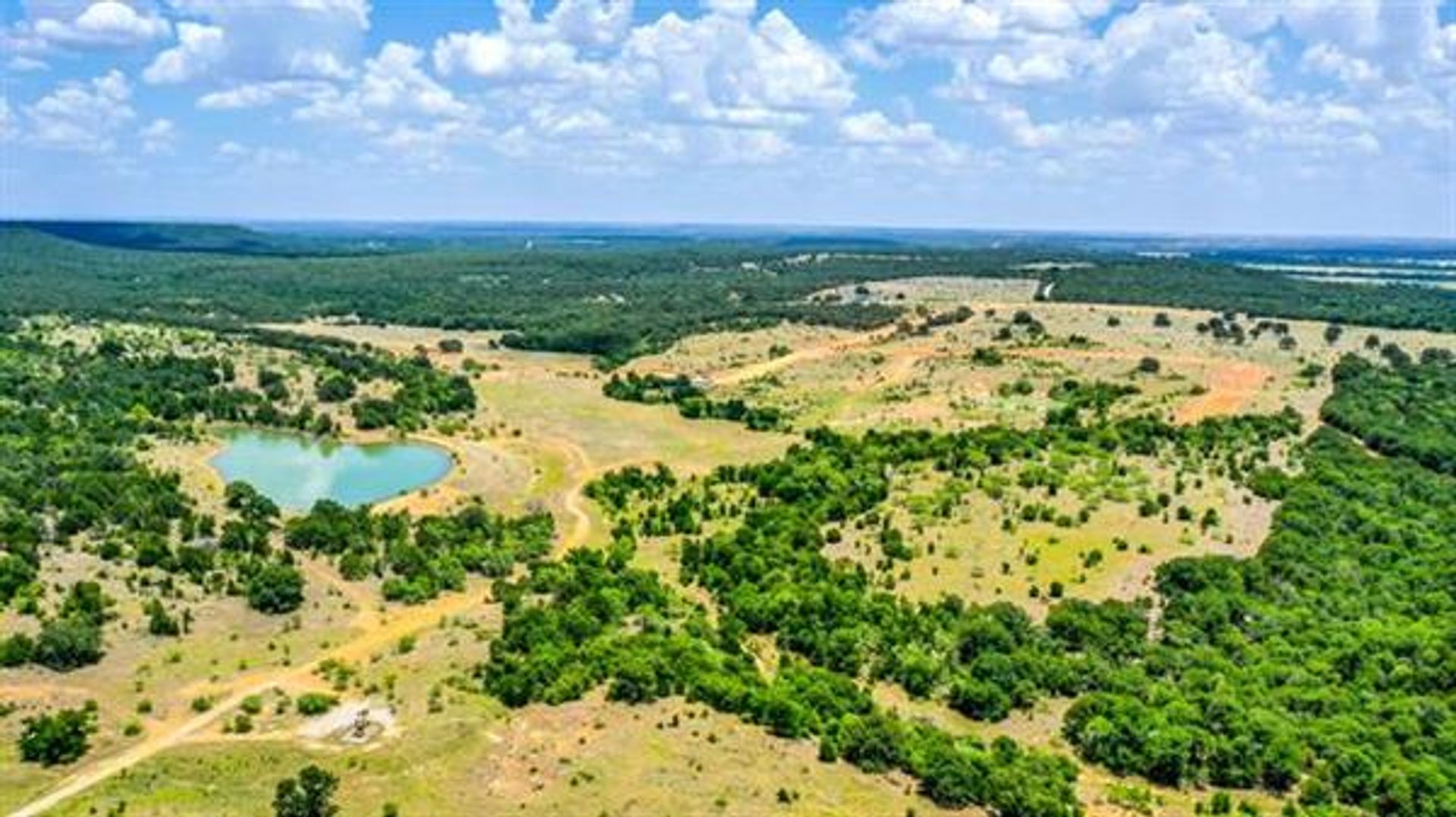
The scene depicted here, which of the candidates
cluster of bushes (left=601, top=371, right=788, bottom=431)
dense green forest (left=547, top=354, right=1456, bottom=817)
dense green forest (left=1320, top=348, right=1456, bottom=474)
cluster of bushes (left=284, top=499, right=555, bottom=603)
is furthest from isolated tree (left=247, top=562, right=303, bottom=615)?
dense green forest (left=1320, top=348, right=1456, bottom=474)

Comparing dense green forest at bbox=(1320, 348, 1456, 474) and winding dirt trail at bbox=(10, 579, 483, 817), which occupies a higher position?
dense green forest at bbox=(1320, 348, 1456, 474)

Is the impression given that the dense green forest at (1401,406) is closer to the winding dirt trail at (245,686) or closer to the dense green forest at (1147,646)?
the dense green forest at (1147,646)

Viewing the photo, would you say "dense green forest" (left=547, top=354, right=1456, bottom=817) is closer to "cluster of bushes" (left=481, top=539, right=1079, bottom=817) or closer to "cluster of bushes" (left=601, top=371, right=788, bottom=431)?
"cluster of bushes" (left=481, top=539, right=1079, bottom=817)

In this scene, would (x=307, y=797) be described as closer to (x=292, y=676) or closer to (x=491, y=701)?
(x=491, y=701)

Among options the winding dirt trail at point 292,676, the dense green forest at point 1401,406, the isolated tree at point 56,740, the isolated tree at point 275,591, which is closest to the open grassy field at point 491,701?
the winding dirt trail at point 292,676

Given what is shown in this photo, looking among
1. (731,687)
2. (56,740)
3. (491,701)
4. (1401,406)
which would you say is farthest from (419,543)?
(1401,406)

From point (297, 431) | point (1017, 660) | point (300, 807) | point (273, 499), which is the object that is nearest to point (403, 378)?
point (297, 431)
